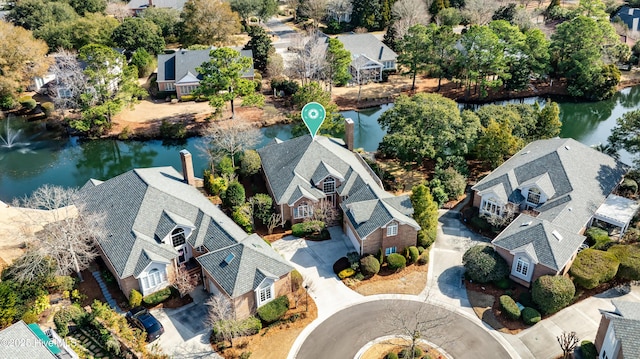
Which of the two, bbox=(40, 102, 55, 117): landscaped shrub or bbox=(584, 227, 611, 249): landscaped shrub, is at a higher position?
bbox=(40, 102, 55, 117): landscaped shrub

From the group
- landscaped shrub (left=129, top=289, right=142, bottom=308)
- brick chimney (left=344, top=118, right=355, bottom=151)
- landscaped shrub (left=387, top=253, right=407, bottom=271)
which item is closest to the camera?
landscaped shrub (left=129, top=289, right=142, bottom=308)

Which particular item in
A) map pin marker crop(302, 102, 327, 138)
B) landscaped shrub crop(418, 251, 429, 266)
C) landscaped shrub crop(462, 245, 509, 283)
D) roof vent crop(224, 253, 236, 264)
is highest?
map pin marker crop(302, 102, 327, 138)

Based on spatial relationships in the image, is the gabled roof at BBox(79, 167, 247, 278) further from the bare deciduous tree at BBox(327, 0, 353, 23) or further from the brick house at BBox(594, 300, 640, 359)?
the bare deciduous tree at BBox(327, 0, 353, 23)

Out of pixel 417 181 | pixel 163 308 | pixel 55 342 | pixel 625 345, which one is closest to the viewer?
pixel 625 345

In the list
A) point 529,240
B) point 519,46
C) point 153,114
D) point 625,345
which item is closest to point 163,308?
point 529,240

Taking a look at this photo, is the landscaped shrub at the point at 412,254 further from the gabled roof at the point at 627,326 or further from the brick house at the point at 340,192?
the gabled roof at the point at 627,326

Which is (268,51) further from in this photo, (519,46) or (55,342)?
(55,342)

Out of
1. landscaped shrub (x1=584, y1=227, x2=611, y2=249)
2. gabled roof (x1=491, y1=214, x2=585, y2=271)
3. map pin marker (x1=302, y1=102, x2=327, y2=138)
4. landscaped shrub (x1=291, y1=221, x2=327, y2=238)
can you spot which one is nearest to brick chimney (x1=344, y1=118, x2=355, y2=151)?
map pin marker (x1=302, y1=102, x2=327, y2=138)

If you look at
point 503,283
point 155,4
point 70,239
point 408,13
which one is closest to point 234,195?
point 70,239
